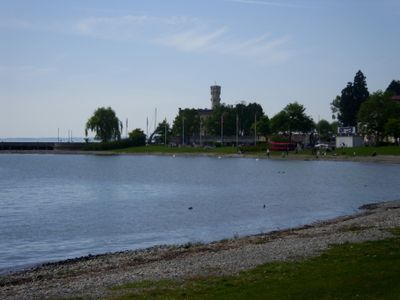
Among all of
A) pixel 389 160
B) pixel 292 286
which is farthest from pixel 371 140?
pixel 292 286

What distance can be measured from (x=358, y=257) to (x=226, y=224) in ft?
74.4

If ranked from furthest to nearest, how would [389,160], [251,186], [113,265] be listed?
[389,160] < [251,186] < [113,265]

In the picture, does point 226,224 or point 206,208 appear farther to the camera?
point 206,208

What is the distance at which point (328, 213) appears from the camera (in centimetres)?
4703

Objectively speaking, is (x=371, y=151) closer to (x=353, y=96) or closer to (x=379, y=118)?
(x=379, y=118)

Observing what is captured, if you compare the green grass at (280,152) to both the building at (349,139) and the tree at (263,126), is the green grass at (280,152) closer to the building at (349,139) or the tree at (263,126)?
the building at (349,139)

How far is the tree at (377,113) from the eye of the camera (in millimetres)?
149125

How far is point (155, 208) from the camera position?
52844 mm

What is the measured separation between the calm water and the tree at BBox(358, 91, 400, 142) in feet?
189

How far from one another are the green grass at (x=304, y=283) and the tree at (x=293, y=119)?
519 feet

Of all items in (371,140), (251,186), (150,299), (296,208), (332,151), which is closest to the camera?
(150,299)

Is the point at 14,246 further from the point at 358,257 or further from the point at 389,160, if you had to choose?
the point at 389,160

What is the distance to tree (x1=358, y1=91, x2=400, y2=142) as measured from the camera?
489ft

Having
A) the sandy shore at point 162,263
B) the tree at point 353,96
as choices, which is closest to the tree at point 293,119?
the tree at point 353,96
